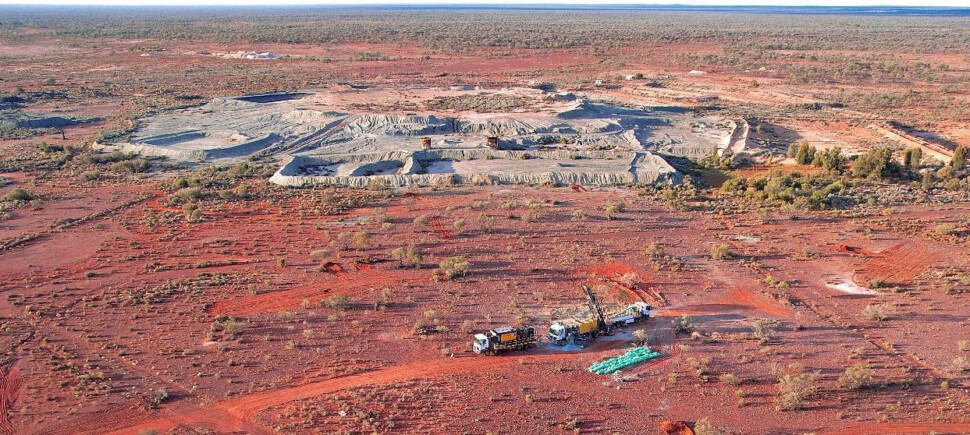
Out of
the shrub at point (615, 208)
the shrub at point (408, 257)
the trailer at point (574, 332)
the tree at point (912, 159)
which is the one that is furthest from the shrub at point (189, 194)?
the tree at point (912, 159)

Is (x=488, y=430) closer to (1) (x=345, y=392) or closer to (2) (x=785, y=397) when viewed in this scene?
(1) (x=345, y=392)

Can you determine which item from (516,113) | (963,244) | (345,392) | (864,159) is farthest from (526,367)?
(516,113)

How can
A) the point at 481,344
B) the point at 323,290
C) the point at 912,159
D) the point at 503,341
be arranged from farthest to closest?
1. the point at 912,159
2. the point at 323,290
3. the point at 481,344
4. the point at 503,341

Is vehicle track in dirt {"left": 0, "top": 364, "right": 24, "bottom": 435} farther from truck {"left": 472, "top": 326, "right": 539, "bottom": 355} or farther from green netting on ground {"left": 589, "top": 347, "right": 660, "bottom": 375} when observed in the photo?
green netting on ground {"left": 589, "top": 347, "right": 660, "bottom": 375}

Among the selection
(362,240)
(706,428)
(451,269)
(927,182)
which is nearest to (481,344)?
(451,269)

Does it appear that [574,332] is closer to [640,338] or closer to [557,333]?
[557,333]

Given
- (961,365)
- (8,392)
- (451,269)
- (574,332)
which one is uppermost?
(451,269)

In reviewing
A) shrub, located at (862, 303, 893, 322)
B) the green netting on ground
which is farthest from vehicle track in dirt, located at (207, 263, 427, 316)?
shrub, located at (862, 303, 893, 322)

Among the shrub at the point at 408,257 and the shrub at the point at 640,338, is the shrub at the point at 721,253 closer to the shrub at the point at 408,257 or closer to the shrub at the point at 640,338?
the shrub at the point at 640,338
